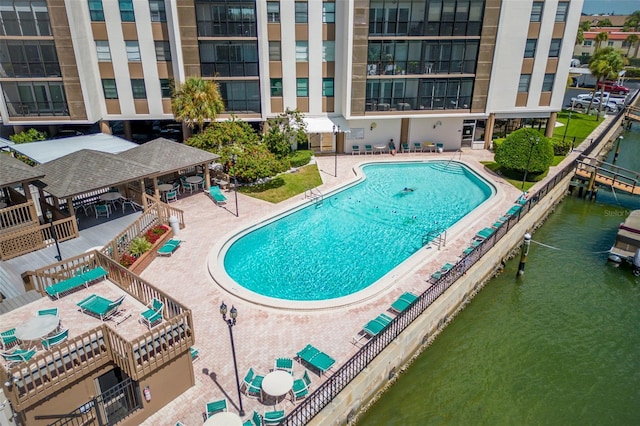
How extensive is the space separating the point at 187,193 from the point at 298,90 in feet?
47.0

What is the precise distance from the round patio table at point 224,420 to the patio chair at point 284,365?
2.58 metres

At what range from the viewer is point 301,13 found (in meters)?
36.3

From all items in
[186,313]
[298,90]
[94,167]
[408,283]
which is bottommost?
[408,283]

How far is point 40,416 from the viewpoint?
39.3 feet

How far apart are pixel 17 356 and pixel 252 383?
718cm

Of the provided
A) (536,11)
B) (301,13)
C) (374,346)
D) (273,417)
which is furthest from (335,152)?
(273,417)

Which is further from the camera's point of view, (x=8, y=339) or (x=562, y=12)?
(x=562, y=12)

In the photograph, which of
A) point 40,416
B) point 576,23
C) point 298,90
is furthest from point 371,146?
point 40,416

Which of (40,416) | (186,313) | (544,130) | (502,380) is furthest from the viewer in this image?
(544,130)

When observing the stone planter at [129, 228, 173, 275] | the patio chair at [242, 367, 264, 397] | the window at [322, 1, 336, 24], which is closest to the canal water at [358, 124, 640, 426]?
the patio chair at [242, 367, 264, 397]

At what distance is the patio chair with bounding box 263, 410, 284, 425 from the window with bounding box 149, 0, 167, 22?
109 feet

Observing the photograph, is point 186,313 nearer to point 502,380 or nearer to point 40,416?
point 40,416

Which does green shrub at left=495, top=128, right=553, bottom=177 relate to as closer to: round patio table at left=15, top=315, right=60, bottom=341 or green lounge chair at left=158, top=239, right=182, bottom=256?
green lounge chair at left=158, top=239, right=182, bottom=256

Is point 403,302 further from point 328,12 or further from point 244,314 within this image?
point 328,12
